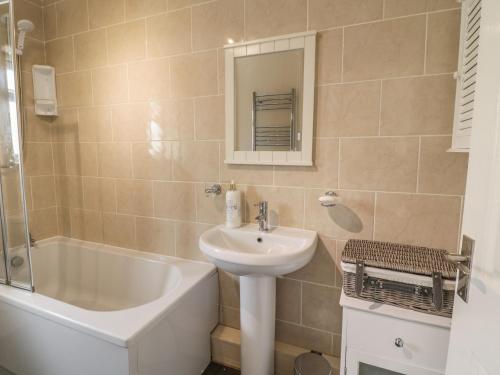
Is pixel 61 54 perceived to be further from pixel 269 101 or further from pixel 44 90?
pixel 269 101

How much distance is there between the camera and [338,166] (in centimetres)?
141

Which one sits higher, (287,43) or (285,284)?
(287,43)

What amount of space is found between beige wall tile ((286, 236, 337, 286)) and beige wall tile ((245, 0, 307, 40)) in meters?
1.12

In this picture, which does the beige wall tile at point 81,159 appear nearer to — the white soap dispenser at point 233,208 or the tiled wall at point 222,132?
the tiled wall at point 222,132

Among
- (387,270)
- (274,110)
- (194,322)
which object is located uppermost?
(274,110)

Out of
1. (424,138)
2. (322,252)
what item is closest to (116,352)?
(322,252)

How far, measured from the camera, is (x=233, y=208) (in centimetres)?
157

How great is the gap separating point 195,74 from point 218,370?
1801 millimetres

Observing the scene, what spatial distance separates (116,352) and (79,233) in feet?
4.65

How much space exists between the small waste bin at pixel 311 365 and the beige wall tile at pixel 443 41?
1.53 m

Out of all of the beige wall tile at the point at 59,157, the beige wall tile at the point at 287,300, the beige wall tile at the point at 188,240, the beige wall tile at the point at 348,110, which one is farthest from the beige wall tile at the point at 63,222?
the beige wall tile at the point at 348,110

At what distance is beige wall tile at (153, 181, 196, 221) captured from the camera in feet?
5.84

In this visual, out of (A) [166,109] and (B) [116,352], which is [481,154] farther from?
(A) [166,109]

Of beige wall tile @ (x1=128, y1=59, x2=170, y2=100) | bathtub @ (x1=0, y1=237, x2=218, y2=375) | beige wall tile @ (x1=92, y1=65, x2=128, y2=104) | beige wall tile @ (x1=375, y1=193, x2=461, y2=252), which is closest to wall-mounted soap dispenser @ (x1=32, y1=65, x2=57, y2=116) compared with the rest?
beige wall tile @ (x1=92, y1=65, x2=128, y2=104)
